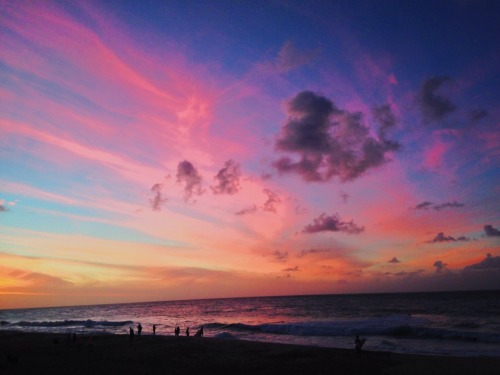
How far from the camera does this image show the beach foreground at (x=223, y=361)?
24.5 metres

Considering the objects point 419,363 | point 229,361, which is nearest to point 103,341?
point 229,361

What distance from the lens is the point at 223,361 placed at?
2806 cm

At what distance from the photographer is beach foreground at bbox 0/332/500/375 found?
24453 millimetres

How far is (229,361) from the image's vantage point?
2803 centimetres

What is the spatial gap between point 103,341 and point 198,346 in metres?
13.1

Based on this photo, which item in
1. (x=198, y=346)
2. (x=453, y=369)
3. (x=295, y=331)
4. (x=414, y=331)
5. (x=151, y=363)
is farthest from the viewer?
(x=295, y=331)

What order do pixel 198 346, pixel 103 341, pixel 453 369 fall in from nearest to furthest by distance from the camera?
pixel 453 369 < pixel 198 346 < pixel 103 341

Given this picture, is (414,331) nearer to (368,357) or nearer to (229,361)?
(368,357)

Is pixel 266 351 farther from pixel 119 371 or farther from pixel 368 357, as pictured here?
pixel 119 371

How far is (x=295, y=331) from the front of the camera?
5319 cm

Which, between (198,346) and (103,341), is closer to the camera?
(198,346)

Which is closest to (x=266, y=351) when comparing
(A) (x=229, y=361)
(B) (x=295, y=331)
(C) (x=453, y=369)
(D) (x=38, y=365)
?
(A) (x=229, y=361)

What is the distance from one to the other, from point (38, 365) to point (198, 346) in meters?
14.1

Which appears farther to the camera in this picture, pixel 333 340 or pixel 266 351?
pixel 333 340
